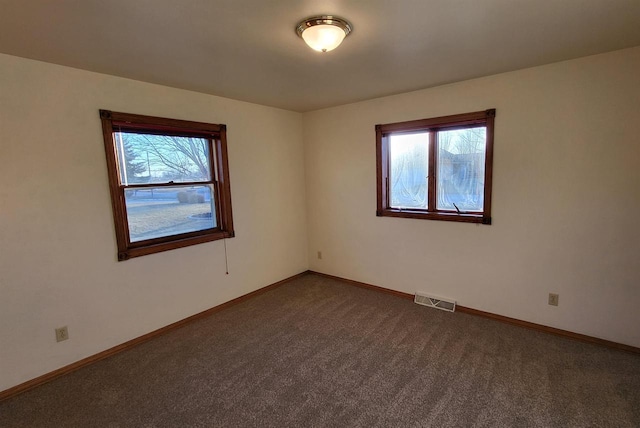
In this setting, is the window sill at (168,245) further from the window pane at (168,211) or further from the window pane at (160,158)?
the window pane at (160,158)

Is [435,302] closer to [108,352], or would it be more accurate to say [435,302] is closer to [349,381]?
[349,381]

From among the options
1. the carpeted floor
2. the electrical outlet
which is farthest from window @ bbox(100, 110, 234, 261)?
the carpeted floor

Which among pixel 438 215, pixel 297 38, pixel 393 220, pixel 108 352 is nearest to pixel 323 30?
pixel 297 38

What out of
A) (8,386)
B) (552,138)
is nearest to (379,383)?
(552,138)

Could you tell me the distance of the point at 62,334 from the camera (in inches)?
93.5

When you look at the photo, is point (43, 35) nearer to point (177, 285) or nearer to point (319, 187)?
point (177, 285)

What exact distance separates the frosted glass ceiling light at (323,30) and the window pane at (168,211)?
2047 millimetres

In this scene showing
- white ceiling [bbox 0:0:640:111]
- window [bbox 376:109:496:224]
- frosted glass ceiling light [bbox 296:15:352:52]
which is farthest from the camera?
window [bbox 376:109:496:224]

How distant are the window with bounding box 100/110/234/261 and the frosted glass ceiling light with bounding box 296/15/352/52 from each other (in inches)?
Result: 70.0

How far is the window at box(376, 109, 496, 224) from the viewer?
3.00 meters

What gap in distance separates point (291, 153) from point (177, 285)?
2216mm

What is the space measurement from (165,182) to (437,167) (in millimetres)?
2846

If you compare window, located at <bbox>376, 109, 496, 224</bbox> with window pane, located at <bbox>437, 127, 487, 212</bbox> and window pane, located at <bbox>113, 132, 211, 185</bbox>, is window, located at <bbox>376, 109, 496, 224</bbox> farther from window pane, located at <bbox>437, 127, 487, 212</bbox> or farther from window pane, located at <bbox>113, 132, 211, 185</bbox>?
window pane, located at <bbox>113, 132, 211, 185</bbox>

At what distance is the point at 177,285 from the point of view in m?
3.09
